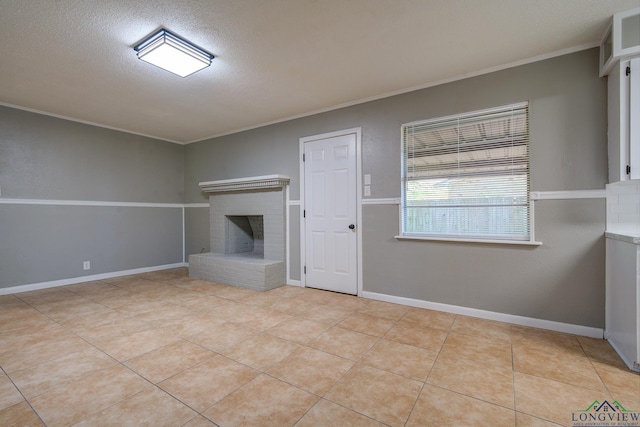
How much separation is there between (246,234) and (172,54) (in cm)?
341

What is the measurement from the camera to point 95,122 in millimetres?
4566

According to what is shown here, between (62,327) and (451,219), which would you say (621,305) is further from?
(62,327)

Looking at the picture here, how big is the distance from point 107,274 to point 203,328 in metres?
3.16

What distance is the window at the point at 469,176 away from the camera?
2.81 metres

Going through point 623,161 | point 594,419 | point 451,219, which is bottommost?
point 594,419

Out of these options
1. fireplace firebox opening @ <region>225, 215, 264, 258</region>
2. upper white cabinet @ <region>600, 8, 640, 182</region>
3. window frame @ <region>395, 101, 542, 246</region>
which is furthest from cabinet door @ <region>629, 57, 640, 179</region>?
fireplace firebox opening @ <region>225, 215, 264, 258</region>

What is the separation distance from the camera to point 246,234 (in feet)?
17.7

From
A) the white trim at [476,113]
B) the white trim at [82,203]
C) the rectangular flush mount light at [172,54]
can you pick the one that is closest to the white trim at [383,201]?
the white trim at [476,113]

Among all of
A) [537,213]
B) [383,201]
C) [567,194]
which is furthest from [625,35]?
[383,201]

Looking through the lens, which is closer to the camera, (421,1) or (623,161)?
(421,1)

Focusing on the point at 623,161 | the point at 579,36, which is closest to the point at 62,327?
the point at 623,161

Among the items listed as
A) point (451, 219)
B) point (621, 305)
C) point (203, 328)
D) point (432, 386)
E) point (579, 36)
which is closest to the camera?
point (432, 386)

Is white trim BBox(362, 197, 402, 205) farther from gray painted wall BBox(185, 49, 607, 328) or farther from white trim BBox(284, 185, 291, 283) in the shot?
white trim BBox(284, 185, 291, 283)

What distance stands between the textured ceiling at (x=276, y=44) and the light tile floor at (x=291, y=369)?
249 centimetres
